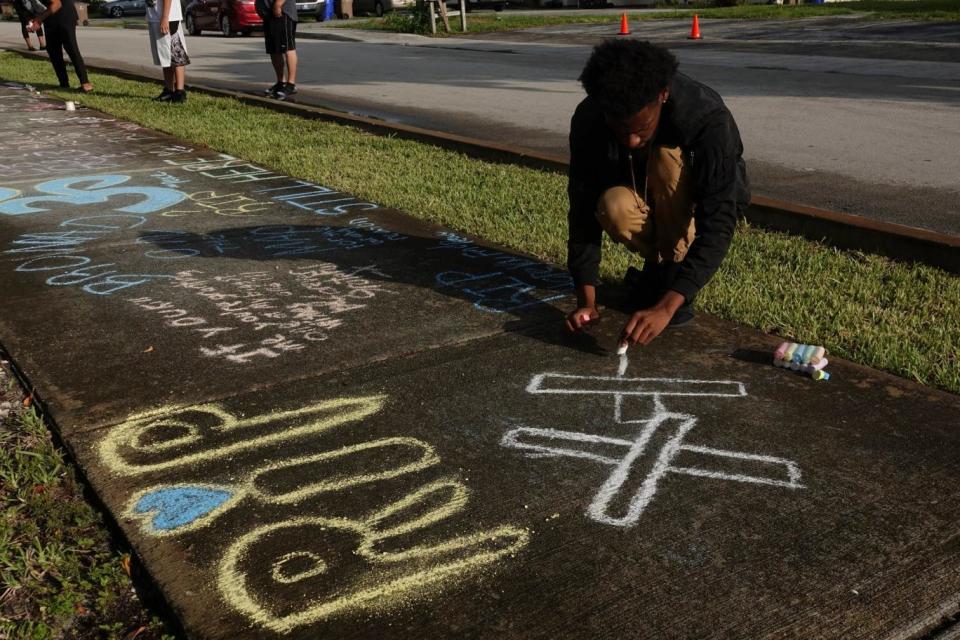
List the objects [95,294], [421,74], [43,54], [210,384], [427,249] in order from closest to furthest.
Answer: [210,384]
[95,294]
[427,249]
[421,74]
[43,54]

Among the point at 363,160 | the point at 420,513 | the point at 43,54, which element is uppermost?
the point at 43,54

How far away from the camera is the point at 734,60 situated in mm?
14750

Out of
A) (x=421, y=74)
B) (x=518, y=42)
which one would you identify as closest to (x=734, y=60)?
(x=421, y=74)

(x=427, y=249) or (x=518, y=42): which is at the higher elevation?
(x=518, y=42)

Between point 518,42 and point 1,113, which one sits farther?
point 518,42

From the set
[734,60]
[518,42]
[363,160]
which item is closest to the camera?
[363,160]

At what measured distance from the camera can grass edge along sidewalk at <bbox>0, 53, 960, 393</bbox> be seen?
11.6 feet

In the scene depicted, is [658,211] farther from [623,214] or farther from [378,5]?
[378,5]

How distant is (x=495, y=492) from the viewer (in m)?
2.51

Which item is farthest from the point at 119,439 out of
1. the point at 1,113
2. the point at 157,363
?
the point at 1,113

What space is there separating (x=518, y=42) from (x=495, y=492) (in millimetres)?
18314

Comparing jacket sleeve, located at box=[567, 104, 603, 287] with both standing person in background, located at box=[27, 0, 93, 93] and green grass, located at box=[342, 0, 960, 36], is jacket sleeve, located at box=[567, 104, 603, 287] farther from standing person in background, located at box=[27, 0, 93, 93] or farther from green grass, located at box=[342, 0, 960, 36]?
green grass, located at box=[342, 0, 960, 36]

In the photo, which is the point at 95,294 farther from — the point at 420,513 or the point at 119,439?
the point at 420,513

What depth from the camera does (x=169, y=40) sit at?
9.93m
